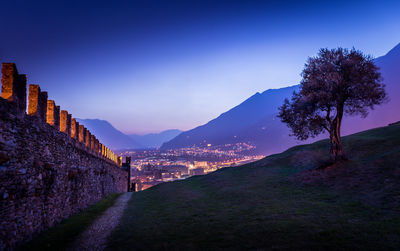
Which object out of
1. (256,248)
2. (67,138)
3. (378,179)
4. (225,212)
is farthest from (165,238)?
(378,179)

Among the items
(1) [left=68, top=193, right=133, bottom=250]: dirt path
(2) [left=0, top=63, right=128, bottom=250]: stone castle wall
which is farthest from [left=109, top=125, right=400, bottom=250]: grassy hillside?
(2) [left=0, top=63, right=128, bottom=250]: stone castle wall

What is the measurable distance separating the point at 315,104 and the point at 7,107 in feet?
75.8

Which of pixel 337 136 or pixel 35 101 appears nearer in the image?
pixel 35 101

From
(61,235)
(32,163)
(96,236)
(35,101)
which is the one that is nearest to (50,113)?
(35,101)

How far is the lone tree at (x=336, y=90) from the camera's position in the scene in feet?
72.0

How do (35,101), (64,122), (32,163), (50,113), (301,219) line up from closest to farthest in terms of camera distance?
(32,163) < (301,219) < (35,101) < (50,113) < (64,122)

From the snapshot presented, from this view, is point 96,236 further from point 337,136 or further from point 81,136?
point 337,136

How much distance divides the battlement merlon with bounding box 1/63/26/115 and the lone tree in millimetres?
21133

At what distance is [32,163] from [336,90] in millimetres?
23122

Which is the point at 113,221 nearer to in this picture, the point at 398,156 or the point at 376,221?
the point at 376,221

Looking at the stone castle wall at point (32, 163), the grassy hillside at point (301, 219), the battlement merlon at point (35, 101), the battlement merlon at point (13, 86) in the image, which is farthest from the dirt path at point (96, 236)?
the battlement merlon at point (35, 101)

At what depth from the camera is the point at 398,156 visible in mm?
18625

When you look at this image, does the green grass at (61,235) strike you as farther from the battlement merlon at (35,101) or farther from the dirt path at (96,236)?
the battlement merlon at (35,101)

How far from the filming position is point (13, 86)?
9.16 meters
